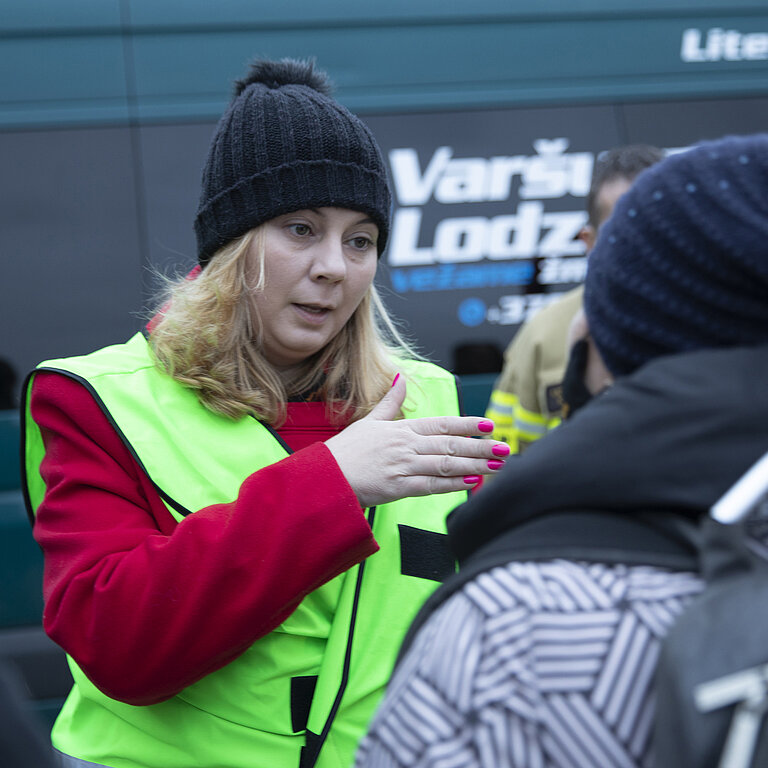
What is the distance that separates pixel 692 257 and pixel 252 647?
0.97 metres

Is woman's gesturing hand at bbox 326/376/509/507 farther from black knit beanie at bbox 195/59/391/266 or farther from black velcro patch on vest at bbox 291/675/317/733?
black knit beanie at bbox 195/59/391/266

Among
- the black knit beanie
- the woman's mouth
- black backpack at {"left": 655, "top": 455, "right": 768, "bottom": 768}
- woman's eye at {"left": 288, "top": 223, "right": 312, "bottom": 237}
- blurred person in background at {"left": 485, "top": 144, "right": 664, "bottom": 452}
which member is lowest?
blurred person in background at {"left": 485, "top": 144, "right": 664, "bottom": 452}

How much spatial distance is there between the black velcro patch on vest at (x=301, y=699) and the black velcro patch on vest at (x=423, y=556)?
0.81 ft

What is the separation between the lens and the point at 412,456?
1.52 metres

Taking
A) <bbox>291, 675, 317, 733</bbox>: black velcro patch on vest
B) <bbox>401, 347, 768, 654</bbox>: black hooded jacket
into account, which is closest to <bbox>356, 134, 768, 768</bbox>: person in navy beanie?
<bbox>401, 347, 768, 654</bbox>: black hooded jacket

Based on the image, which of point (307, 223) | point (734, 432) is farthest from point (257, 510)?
point (734, 432)

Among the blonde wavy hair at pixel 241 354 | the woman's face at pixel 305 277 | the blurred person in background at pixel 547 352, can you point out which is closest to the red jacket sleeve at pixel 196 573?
the blonde wavy hair at pixel 241 354

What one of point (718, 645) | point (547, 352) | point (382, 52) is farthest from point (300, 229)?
point (382, 52)

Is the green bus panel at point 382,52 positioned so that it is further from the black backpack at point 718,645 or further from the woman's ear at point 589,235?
the black backpack at point 718,645

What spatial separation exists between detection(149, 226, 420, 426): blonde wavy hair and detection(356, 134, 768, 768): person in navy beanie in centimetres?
82

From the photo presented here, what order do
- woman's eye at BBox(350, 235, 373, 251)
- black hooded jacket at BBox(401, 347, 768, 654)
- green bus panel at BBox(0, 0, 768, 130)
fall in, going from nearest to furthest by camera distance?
1. black hooded jacket at BBox(401, 347, 768, 654)
2. woman's eye at BBox(350, 235, 373, 251)
3. green bus panel at BBox(0, 0, 768, 130)

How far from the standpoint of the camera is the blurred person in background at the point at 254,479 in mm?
1437

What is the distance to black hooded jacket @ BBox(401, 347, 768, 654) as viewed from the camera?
0.89m

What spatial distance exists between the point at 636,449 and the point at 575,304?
7.57 ft
